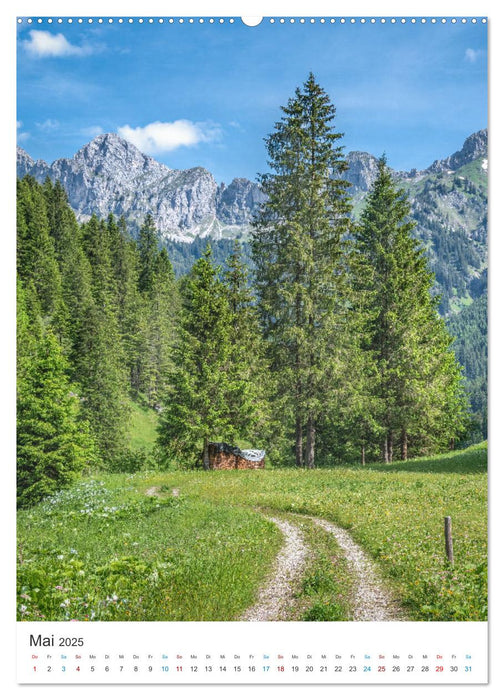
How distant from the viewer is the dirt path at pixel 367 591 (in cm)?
714

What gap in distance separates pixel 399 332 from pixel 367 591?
17.7 meters

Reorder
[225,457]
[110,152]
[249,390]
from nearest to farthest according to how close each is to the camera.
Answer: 1. [110,152]
2. [249,390]
3. [225,457]

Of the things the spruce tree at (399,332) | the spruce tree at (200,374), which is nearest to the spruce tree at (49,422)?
the spruce tree at (200,374)

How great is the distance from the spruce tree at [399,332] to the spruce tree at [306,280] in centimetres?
163

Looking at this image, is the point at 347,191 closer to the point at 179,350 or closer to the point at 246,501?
the point at 179,350

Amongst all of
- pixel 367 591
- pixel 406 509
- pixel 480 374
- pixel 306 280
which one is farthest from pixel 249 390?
pixel 367 591

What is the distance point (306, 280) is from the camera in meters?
22.2

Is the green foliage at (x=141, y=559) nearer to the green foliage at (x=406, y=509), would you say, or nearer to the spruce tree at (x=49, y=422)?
the spruce tree at (x=49, y=422)

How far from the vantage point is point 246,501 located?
1655cm

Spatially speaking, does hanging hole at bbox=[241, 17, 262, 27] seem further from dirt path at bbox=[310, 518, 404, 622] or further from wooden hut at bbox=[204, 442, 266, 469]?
wooden hut at bbox=[204, 442, 266, 469]

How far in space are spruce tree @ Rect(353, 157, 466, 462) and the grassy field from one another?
4459 mm

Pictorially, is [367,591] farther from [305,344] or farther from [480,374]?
[305,344]
